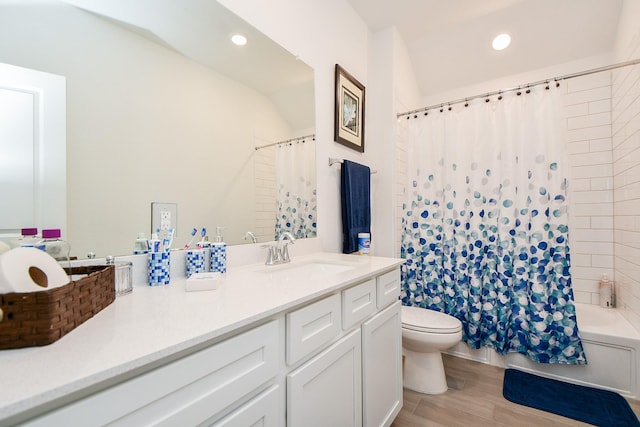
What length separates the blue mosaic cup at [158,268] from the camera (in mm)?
1000

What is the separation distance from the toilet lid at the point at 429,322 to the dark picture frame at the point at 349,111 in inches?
49.6

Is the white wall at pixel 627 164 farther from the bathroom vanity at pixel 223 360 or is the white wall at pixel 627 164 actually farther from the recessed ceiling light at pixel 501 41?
the bathroom vanity at pixel 223 360

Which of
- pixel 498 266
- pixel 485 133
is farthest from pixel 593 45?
pixel 498 266

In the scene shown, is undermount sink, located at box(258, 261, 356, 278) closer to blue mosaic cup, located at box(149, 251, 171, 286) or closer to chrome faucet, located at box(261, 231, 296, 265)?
chrome faucet, located at box(261, 231, 296, 265)

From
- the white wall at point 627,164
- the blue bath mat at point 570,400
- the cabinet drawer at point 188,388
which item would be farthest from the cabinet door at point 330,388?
the white wall at point 627,164

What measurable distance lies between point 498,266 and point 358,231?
101 centimetres

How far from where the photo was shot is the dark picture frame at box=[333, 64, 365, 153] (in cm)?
206

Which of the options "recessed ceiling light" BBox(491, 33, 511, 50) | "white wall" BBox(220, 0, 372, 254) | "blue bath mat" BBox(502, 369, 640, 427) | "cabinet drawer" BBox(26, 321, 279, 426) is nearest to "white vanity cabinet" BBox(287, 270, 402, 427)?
"cabinet drawer" BBox(26, 321, 279, 426)

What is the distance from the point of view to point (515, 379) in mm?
1964

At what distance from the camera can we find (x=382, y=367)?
1.37 m

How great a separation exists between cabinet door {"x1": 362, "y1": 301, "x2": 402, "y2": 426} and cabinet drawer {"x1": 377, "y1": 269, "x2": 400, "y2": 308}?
0.13ft

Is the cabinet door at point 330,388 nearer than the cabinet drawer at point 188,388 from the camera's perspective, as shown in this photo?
No

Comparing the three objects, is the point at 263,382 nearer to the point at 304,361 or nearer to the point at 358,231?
the point at 304,361

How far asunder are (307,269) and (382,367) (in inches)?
22.1
